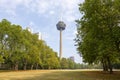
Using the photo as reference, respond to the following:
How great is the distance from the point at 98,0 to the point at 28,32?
5987cm

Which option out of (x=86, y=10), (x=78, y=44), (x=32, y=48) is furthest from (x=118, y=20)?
(x=32, y=48)

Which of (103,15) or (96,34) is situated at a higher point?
(103,15)

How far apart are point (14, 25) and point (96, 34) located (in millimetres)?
51067

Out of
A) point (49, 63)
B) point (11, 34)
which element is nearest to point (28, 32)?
point (11, 34)

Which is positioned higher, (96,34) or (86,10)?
(86,10)

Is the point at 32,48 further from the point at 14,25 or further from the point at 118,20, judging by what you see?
the point at 118,20

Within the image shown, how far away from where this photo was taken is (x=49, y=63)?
125062 mm

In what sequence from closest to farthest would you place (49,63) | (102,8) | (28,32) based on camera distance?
(102,8), (28,32), (49,63)

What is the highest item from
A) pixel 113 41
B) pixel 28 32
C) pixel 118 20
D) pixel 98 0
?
pixel 28 32

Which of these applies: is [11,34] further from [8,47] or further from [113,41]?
[113,41]

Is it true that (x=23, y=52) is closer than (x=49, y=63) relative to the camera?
Yes

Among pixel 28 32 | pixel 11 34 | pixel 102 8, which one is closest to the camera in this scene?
pixel 102 8

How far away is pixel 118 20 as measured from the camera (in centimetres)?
3616

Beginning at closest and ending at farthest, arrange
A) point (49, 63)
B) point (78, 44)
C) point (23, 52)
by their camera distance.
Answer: point (78, 44) → point (23, 52) → point (49, 63)
